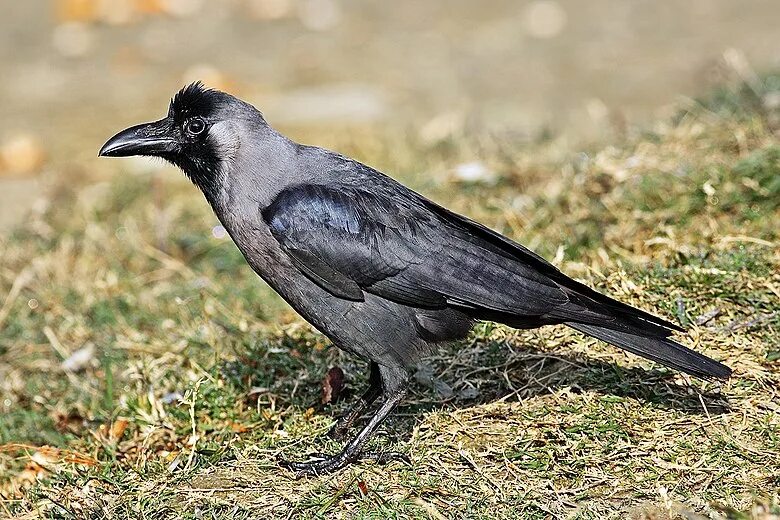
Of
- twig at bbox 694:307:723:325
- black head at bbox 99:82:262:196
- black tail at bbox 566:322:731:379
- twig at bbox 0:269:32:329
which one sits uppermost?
black head at bbox 99:82:262:196

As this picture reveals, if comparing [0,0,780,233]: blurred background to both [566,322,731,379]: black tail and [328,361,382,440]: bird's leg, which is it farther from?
[566,322,731,379]: black tail

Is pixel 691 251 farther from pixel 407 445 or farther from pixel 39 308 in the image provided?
pixel 39 308

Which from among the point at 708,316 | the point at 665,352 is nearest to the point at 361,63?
the point at 708,316

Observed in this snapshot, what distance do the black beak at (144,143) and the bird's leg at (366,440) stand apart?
1180 mm

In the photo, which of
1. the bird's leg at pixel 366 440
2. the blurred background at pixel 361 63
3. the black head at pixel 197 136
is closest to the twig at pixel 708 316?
the bird's leg at pixel 366 440

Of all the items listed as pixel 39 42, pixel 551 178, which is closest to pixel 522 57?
pixel 551 178

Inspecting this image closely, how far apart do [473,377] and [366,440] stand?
0.62m

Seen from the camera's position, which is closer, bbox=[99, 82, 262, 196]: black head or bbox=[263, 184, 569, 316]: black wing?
bbox=[263, 184, 569, 316]: black wing

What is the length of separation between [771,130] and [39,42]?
846 centimetres

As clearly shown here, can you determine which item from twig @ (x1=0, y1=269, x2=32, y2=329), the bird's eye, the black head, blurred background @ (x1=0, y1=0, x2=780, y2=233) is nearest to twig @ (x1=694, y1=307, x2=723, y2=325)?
the black head

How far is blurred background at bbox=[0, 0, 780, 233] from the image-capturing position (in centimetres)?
866

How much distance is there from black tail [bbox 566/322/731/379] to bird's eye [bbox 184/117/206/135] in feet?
5.11

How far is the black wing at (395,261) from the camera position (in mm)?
3633

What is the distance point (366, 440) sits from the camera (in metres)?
3.67
